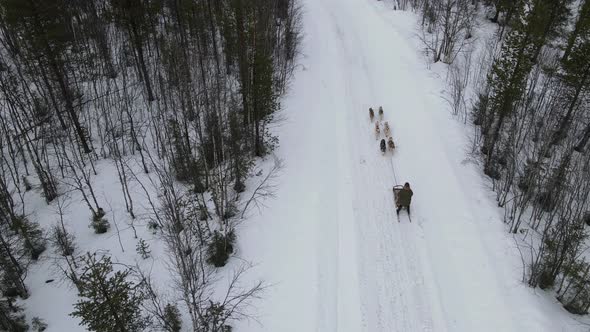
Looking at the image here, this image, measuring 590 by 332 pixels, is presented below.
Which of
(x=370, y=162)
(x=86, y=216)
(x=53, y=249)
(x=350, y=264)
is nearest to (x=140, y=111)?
(x=86, y=216)

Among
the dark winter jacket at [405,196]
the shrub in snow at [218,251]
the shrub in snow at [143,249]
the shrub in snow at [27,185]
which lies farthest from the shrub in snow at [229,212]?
the shrub in snow at [27,185]

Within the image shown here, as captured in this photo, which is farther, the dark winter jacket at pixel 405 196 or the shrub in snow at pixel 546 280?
the dark winter jacket at pixel 405 196

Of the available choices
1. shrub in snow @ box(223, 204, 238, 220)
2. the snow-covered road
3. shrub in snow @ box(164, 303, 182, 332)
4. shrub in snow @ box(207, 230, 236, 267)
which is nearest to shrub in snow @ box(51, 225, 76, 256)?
shrub in snow @ box(207, 230, 236, 267)

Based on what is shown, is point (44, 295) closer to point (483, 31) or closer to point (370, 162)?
point (370, 162)

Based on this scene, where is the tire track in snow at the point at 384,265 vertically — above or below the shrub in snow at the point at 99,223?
above

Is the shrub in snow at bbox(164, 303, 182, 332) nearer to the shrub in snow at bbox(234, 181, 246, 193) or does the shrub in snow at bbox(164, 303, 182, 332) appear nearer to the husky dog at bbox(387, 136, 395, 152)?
the shrub in snow at bbox(234, 181, 246, 193)

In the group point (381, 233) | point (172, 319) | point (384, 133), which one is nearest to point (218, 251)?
point (172, 319)

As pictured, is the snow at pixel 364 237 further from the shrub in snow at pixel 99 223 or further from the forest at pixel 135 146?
the forest at pixel 135 146
